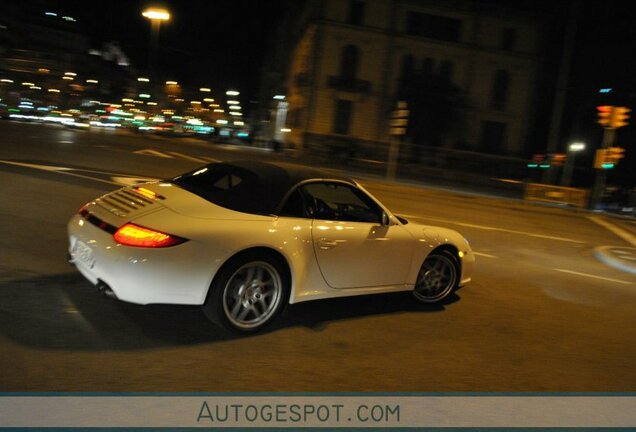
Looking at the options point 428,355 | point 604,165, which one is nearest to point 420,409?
point 428,355

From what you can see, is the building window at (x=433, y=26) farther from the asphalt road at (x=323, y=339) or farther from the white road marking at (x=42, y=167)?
the asphalt road at (x=323, y=339)

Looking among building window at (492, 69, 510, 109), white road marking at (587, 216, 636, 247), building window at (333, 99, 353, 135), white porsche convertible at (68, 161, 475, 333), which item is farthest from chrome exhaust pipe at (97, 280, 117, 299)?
building window at (492, 69, 510, 109)

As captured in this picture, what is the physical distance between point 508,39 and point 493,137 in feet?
24.5

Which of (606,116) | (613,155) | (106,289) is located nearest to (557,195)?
(613,155)

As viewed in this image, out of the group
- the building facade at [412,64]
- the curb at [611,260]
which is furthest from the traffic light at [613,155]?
the building facade at [412,64]

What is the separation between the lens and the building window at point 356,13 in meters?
44.5

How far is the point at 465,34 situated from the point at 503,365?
44.3 m

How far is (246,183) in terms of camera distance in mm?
5727

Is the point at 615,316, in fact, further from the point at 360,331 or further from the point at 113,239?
the point at 113,239

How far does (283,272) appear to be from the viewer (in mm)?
5328

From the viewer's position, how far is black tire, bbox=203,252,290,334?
4980 mm

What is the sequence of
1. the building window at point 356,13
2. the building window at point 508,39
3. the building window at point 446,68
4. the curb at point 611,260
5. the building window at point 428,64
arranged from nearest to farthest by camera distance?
the curb at point 611,260, the building window at point 356,13, the building window at point 428,64, the building window at point 446,68, the building window at point 508,39

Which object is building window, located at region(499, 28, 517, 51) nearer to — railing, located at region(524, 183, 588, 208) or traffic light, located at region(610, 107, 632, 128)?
railing, located at region(524, 183, 588, 208)

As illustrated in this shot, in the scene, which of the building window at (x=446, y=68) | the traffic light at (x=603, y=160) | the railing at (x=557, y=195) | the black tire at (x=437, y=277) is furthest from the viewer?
the building window at (x=446, y=68)
